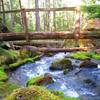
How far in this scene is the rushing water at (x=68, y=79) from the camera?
10.6m

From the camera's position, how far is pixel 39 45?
81.1 feet

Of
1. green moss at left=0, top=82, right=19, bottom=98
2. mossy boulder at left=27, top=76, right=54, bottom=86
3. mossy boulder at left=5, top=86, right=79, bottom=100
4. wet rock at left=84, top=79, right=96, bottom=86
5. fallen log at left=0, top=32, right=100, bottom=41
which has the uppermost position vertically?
fallen log at left=0, top=32, right=100, bottom=41

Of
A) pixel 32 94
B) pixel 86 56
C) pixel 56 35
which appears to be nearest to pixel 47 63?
pixel 86 56

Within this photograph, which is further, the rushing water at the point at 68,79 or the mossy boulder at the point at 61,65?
the mossy boulder at the point at 61,65

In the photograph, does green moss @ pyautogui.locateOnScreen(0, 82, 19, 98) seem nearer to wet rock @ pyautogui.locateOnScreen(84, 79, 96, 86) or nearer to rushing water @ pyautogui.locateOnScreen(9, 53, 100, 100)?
rushing water @ pyautogui.locateOnScreen(9, 53, 100, 100)

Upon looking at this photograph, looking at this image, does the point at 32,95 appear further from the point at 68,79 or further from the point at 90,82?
the point at 68,79

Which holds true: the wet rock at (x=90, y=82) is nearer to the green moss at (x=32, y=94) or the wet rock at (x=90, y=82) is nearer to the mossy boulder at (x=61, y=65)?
the mossy boulder at (x=61, y=65)

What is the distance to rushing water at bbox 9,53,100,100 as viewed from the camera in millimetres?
10611

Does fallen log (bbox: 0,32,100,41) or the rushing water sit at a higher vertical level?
fallen log (bbox: 0,32,100,41)

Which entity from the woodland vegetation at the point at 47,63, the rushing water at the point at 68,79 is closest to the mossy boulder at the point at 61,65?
the woodland vegetation at the point at 47,63

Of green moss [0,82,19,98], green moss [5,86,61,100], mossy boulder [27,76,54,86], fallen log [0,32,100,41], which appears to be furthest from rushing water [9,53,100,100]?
green moss [5,86,61,100]

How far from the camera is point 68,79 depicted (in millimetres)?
12734

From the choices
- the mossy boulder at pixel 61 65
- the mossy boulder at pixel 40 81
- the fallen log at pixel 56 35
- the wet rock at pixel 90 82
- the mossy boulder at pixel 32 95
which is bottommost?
the mossy boulder at pixel 61 65

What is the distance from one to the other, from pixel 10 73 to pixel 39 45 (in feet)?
35.9
